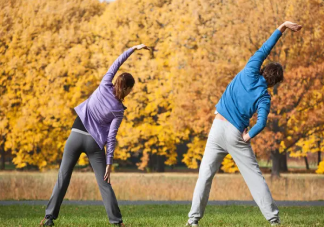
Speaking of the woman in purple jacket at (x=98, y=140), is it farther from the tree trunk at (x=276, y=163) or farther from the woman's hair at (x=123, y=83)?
the tree trunk at (x=276, y=163)

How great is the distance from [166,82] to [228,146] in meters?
18.4

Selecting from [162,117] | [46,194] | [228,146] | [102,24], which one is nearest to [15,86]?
[102,24]

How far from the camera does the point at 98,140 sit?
6262 mm

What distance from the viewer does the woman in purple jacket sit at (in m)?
6.25

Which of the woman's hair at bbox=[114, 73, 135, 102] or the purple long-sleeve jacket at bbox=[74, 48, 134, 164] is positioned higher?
the woman's hair at bbox=[114, 73, 135, 102]

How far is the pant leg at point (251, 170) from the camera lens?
239 inches

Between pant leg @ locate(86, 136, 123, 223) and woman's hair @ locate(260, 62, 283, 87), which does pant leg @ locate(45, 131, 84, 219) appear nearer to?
pant leg @ locate(86, 136, 123, 223)

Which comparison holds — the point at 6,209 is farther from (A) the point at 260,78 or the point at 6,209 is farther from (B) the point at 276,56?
(B) the point at 276,56

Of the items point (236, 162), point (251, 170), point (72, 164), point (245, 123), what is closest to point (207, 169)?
point (236, 162)

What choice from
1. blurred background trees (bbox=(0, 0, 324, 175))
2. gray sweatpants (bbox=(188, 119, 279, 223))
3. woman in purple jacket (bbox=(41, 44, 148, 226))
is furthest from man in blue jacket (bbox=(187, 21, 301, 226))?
blurred background trees (bbox=(0, 0, 324, 175))

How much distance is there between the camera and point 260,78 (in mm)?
6066

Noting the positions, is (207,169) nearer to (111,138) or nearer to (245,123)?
(245,123)

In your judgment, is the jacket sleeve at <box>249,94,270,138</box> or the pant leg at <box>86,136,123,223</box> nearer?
the jacket sleeve at <box>249,94,270,138</box>

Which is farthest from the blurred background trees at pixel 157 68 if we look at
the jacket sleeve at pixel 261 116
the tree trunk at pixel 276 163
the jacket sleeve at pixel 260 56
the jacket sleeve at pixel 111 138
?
the jacket sleeve at pixel 111 138
